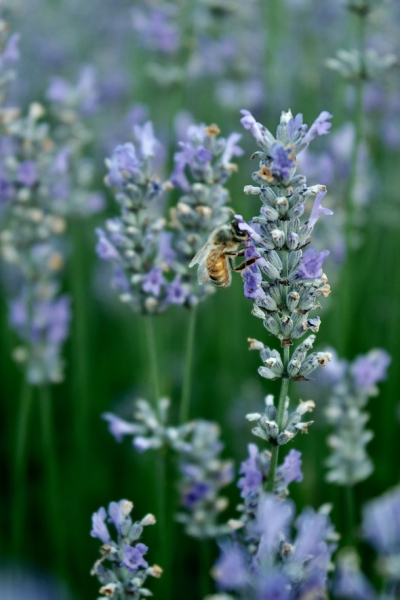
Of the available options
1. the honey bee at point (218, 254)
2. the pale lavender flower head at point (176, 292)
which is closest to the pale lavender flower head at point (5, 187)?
the pale lavender flower head at point (176, 292)

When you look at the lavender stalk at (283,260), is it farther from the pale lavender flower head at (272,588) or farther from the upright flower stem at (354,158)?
the upright flower stem at (354,158)

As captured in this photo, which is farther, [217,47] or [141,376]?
[217,47]

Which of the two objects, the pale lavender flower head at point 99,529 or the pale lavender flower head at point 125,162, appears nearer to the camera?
the pale lavender flower head at point 99,529

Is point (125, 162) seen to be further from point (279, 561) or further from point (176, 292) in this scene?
point (279, 561)

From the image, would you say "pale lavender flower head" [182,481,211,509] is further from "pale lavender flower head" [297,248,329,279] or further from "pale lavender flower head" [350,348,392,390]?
"pale lavender flower head" [297,248,329,279]

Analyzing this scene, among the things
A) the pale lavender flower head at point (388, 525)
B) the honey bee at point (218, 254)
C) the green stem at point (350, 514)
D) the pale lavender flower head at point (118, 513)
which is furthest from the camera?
the green stem at point (350, 514)

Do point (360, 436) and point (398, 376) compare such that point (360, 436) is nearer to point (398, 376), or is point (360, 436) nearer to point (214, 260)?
point (214, 260)

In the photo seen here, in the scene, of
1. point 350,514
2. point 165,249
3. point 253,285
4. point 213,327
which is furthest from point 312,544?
point 213,327

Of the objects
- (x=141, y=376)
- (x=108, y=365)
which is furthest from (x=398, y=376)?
(x=108, y=365)
